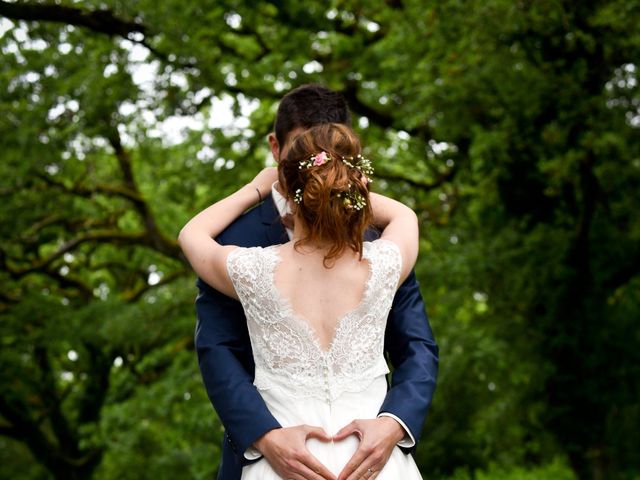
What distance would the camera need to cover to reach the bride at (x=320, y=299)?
2693mm

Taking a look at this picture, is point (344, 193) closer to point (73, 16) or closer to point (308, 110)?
point (308, 110)

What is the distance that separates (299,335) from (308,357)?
7 centimetres

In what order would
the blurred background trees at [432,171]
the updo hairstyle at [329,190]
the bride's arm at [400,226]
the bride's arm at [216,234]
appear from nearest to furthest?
1. the updo hairstyle at [329,190]
2. the bride's arm at [216,234]
3. the bride's arm at [400,226]
4. the blurred background trees at [432,171]

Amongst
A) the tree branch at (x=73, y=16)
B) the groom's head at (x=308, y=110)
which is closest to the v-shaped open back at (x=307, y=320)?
the groom's head at (x=308, y=110)

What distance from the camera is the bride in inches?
106

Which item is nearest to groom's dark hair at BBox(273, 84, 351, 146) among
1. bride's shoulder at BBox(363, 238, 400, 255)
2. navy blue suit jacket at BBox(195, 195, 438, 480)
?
navy blue suit jacket at BBox(195, 195, 438, 480)

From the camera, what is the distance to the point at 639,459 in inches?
446

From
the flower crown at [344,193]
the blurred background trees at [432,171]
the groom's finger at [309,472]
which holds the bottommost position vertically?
the blurred background trees at [432,171]

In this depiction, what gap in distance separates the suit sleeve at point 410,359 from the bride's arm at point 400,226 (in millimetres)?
121

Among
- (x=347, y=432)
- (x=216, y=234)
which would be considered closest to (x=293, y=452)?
(x=347, y=432)

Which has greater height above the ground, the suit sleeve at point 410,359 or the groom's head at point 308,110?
the groom's head at point 308,110

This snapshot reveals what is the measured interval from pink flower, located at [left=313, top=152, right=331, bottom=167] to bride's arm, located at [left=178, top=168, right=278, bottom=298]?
14.6 inches

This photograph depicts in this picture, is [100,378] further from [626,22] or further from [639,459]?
[626,22]

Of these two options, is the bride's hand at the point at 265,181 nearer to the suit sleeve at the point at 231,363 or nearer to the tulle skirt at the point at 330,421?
the suit sleeve at the point at 231,363
